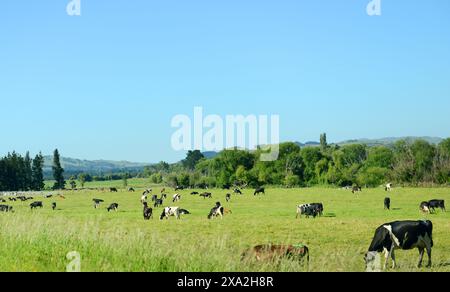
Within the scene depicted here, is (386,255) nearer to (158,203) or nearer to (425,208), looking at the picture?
(425,208)

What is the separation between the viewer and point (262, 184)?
123188 mm

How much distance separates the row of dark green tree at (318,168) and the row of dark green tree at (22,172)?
105 ft

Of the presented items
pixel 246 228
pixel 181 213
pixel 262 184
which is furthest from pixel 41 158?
pixel 246 228

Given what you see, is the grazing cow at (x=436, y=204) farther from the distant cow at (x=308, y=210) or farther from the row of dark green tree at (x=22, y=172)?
the row of dark green tree at (x=22, y=172)

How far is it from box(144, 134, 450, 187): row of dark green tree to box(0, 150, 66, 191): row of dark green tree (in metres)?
32.1

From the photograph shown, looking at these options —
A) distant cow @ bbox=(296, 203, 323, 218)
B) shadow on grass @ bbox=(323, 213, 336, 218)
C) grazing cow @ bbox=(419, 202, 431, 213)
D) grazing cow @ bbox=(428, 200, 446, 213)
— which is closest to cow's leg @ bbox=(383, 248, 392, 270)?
shadow on grass @ bbox=(323, 213, 336, 218)

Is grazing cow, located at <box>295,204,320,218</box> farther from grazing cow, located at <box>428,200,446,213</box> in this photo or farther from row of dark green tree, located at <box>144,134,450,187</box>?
row of dark green tree, located at <box>144,134,450,187</box>

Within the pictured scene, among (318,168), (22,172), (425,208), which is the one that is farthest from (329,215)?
(22,172)

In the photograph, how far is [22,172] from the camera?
130m

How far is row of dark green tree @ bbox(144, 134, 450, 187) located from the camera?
109938 mm

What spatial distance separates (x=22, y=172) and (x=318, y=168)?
237 ft

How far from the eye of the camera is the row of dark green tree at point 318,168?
361 feet

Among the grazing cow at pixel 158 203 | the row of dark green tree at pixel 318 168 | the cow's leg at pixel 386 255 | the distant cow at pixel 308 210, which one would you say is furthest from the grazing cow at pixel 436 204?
the row of dark green tree at pixel 318 168
